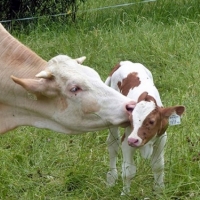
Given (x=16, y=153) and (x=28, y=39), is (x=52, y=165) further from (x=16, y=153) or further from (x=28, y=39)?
(x=28, y=39)

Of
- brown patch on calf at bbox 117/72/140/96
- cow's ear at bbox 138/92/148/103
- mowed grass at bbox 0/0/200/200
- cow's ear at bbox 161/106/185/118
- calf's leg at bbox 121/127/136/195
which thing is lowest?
mowed grass at bbox 0/0/200/200

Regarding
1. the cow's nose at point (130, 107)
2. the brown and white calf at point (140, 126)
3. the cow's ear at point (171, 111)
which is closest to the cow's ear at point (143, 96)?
the brown and white calf at point (140, 126)

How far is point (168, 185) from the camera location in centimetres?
439

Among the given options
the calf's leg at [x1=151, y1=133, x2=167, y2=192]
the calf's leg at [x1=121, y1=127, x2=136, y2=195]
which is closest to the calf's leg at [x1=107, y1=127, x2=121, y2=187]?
the calf's leg at [x1=121, y1=127, x2=136, y2=195]

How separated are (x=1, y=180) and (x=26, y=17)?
14.9ft

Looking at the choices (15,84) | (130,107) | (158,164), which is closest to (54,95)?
(15,84)

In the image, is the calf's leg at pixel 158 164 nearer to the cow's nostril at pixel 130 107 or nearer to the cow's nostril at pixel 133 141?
the cow's nostril at pixel 133 141

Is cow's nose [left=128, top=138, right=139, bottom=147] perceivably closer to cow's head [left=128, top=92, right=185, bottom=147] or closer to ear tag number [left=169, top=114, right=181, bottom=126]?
cow's head [left=128, top=92, right=185, bottom=147]

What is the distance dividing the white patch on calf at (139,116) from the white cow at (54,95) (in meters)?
0.06

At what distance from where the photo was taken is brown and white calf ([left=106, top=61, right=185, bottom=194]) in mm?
3883

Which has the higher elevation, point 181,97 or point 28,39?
point 181,97

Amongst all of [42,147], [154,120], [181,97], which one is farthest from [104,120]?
[181,97]

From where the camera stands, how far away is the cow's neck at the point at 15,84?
404 centimetres

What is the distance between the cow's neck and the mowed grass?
663 mm
